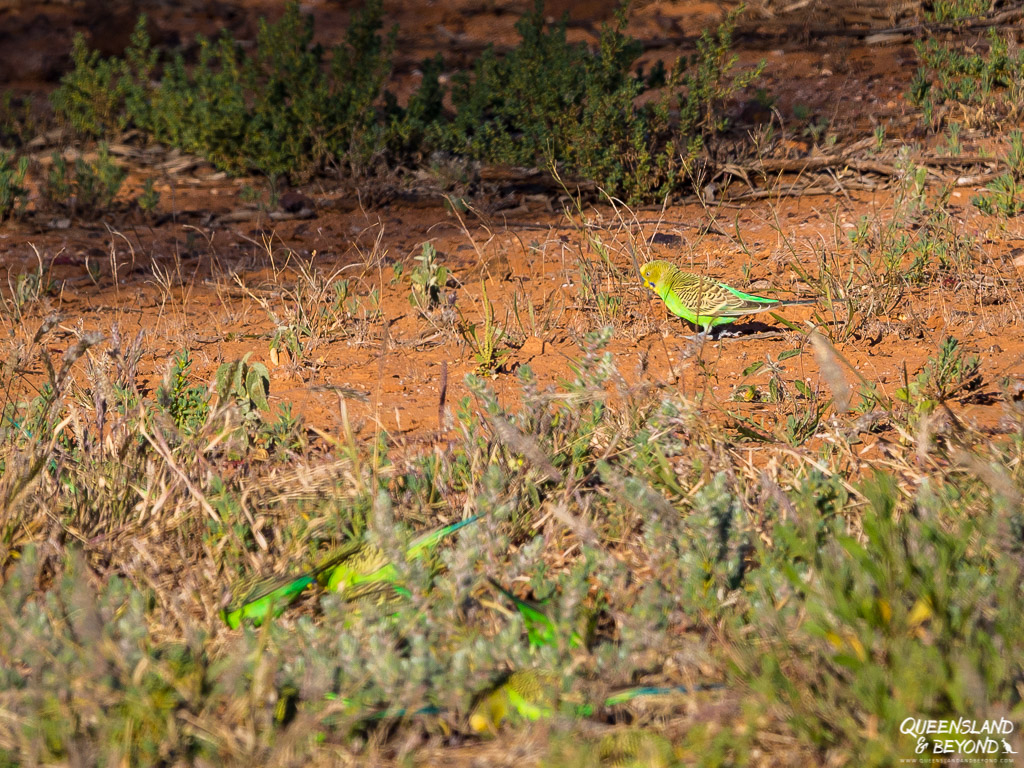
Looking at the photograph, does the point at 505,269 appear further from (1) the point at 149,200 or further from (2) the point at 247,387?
(1) the point at 149,200

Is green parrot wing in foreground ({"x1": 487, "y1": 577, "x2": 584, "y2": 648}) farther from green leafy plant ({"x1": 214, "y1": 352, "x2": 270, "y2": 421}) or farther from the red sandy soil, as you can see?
green leafy plant ({"x1": 214, "y1": 352, "x2": 270, "y2": 421})

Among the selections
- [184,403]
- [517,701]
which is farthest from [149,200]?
[517,701]

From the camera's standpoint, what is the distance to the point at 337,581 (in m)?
2.33

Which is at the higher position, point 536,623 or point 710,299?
point 710,299

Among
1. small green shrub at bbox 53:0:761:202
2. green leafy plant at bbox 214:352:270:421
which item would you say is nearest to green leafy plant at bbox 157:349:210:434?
green leafy plant at bbox 214:352:270:421

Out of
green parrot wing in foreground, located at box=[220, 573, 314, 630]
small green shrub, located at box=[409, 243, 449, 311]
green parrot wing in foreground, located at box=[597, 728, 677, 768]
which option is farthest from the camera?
small green shrub, located at box=[409, 243, 449, 311]

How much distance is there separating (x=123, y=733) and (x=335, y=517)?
0.80m

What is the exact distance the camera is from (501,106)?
607 centimetres

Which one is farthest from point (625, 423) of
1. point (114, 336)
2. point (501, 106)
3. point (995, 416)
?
point (501, 106)

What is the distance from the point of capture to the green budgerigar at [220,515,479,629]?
7.30 feet

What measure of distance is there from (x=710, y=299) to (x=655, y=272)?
0.27 meters

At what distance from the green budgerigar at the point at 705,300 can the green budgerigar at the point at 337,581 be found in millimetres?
1485

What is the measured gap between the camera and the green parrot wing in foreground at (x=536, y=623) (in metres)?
2.09

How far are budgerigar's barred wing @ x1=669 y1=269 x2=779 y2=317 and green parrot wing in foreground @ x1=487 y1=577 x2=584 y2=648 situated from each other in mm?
1697
